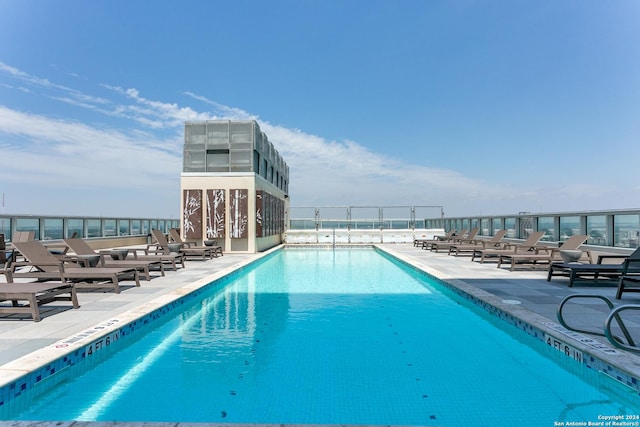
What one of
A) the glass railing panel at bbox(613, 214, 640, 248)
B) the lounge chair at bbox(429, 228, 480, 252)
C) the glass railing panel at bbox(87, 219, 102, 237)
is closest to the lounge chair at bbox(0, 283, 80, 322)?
the glass railing panel at bbox(613, 214, 640, 248)

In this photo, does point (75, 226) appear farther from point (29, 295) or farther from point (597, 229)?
point (597, 229)

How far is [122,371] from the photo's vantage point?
10.3 feet

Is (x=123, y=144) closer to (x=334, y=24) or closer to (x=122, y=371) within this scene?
(x=334, y=24)

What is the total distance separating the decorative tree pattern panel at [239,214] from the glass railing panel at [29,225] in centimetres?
530

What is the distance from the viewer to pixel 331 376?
304 cm

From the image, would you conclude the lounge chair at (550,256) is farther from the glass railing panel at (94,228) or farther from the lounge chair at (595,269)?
the glass railing panel at (94,228)

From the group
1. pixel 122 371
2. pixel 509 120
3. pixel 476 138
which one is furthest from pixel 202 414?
pixel 476 138

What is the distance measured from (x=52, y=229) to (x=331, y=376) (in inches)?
448

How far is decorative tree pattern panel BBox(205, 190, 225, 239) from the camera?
12.6 meters

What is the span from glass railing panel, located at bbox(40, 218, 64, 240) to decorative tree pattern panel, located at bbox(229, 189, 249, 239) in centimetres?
500

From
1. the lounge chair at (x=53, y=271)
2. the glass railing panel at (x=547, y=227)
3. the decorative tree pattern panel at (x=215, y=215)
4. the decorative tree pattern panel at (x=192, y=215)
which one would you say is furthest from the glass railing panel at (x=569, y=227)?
the decorative tree pattern panel at (x=192, y=215)

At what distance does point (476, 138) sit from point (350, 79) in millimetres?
8905

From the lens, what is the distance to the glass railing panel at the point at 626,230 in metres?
7.30

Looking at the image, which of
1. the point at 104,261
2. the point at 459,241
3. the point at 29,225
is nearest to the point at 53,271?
the point at 104,261
